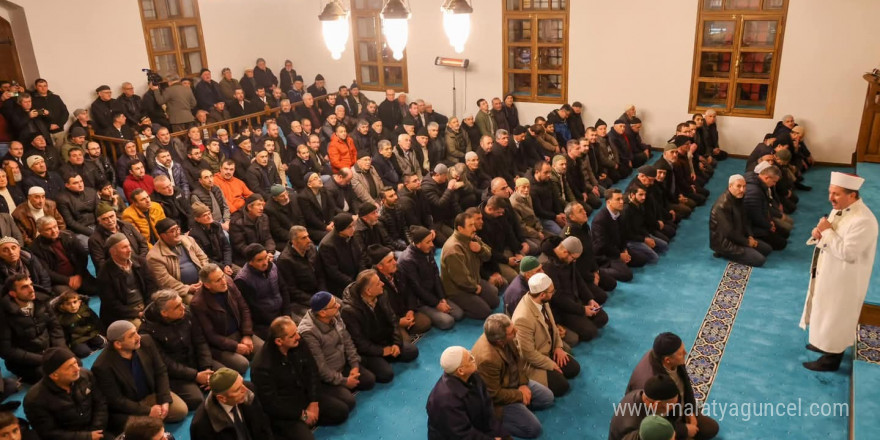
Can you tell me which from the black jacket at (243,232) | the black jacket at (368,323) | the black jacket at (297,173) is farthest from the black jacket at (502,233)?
the black jacket at (297,173)

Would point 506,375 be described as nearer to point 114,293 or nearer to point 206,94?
point 114,293

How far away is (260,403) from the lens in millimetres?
4277

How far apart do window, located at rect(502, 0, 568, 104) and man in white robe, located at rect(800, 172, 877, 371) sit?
7.37 meters

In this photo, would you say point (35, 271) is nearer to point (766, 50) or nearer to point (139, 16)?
point (139, 16)

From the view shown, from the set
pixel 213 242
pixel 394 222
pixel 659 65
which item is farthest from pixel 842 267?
pixel 659 65

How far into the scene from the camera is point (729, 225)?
7051mm

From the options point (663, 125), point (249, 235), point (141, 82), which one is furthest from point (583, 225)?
point (141, 82)

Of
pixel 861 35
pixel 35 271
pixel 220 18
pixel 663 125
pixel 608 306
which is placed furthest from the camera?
pixel 220 18

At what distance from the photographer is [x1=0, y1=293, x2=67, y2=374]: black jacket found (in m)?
4.98

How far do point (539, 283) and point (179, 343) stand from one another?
267 cm

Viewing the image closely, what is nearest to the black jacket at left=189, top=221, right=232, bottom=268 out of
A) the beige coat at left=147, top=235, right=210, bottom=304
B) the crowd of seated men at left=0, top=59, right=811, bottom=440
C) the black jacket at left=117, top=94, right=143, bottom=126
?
the crowd of seated men at left=0, top=59, right=811, bottom=440

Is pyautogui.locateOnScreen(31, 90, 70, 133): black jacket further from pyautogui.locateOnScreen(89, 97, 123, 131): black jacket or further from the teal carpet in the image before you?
the teal carpet

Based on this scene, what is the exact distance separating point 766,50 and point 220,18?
385 inches

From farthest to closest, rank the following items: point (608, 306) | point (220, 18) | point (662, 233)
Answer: point (220, 18) → point (662, 233) → point (608, 306)
